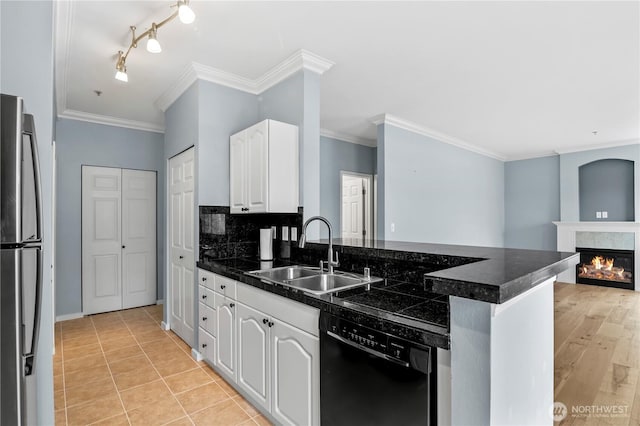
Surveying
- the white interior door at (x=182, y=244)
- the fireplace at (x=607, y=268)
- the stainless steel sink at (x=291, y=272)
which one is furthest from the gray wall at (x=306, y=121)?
the fireplace at (x=607, y=268)

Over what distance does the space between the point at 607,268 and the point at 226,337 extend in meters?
6.96

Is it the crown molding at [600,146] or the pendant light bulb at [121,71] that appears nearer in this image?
the pendant light bulb at [121,71]

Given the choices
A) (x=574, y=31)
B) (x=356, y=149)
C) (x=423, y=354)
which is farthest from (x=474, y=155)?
(x=423, y=354)

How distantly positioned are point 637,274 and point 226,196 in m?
6.98

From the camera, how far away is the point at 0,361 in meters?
0.92

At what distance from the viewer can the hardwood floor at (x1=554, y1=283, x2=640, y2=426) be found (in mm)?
2197

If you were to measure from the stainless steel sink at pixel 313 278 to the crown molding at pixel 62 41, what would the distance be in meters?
2.07

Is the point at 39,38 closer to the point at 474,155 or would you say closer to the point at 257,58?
the point at 257,58

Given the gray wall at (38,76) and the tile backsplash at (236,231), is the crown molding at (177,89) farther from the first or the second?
the gray wall at (38,76)

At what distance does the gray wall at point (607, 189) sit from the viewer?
6016mm

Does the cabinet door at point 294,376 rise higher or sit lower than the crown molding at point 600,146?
lower

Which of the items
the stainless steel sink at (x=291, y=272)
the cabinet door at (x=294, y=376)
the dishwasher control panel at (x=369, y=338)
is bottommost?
the cabinet door at (x=294, y=376)

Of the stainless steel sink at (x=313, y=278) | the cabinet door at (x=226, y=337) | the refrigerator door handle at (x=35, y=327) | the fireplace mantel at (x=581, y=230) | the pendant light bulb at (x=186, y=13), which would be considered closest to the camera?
the refrigerator door handle at (x=35, y=327)

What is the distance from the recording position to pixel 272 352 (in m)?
1.88
